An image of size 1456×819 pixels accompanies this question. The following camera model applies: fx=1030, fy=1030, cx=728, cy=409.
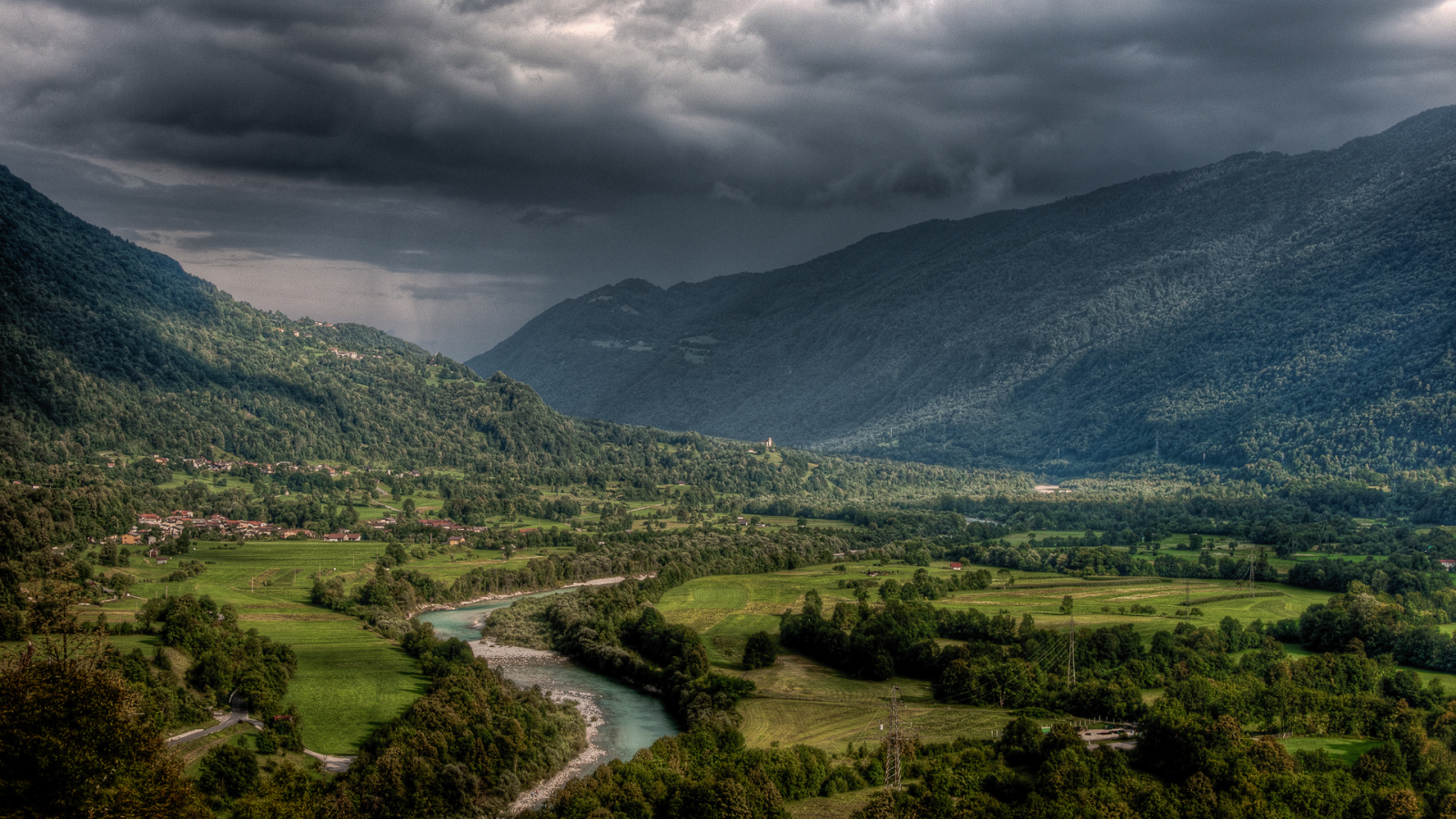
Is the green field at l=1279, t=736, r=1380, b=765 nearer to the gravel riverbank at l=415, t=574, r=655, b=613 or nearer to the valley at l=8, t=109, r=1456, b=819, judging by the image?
the valley at l=8, t=109, r=1456, b=819

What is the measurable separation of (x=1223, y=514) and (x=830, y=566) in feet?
199

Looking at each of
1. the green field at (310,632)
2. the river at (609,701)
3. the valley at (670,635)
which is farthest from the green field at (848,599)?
the green field at (310,632)

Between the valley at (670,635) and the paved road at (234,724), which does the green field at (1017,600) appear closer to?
the valley at (670,635)

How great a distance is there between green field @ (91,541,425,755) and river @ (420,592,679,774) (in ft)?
28.0

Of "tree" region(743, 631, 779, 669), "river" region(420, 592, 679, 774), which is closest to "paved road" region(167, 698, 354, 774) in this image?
"river" region(420, 592, 679, 774)

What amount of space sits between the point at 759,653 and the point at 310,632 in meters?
32.1

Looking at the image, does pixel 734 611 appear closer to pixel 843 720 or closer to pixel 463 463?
pixel 843 720

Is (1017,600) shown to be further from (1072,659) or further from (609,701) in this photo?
(609,701)

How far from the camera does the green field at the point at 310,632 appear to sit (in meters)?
56.8

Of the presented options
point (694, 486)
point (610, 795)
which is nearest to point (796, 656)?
point (610, 795)

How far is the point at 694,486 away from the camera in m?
191

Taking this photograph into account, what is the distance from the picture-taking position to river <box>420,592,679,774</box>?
2338 inches

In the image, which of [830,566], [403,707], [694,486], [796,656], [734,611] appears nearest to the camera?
[403,707]

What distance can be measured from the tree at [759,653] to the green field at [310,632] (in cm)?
2247
